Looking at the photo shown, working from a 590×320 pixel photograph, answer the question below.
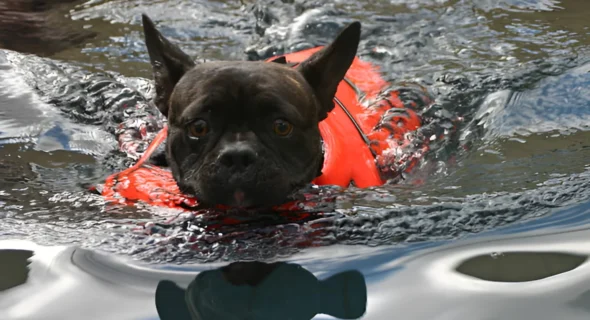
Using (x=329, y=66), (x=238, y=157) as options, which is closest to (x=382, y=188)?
(x=329, y=66)

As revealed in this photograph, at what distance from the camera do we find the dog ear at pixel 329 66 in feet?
13.1

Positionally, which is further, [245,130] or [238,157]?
[245,130]

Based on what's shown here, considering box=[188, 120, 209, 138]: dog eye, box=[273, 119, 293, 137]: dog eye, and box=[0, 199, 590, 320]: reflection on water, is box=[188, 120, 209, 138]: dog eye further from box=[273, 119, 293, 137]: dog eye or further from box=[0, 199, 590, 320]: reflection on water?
box=[0, 199, 590, 320]: reflection on water

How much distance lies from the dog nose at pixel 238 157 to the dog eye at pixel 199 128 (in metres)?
0.27

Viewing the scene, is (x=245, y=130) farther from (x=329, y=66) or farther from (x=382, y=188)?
(x=382, y=188)

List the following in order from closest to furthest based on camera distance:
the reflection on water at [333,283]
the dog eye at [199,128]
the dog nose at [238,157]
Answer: the reflection on water at [333,283], the dog nose at [238,157], the dog eye at [199,128]

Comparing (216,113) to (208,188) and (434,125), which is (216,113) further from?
(434,125)

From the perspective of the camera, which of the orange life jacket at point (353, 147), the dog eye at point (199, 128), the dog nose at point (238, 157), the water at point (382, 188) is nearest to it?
the water at point (382, 188)

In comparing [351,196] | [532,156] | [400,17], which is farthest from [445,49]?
[351,196]

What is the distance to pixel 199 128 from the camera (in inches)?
140

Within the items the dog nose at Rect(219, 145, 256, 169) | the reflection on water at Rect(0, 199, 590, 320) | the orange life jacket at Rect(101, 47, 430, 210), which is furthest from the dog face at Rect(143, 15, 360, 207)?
the reflection on water at Rect(0, 199, 590, 320)

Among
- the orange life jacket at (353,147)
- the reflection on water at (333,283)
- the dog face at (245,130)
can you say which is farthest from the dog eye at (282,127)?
the reflection on water at (333,283)

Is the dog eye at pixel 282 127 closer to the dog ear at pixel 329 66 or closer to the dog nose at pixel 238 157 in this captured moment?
the dog nose at pixel 238 157

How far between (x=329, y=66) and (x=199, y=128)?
35.0 inches
